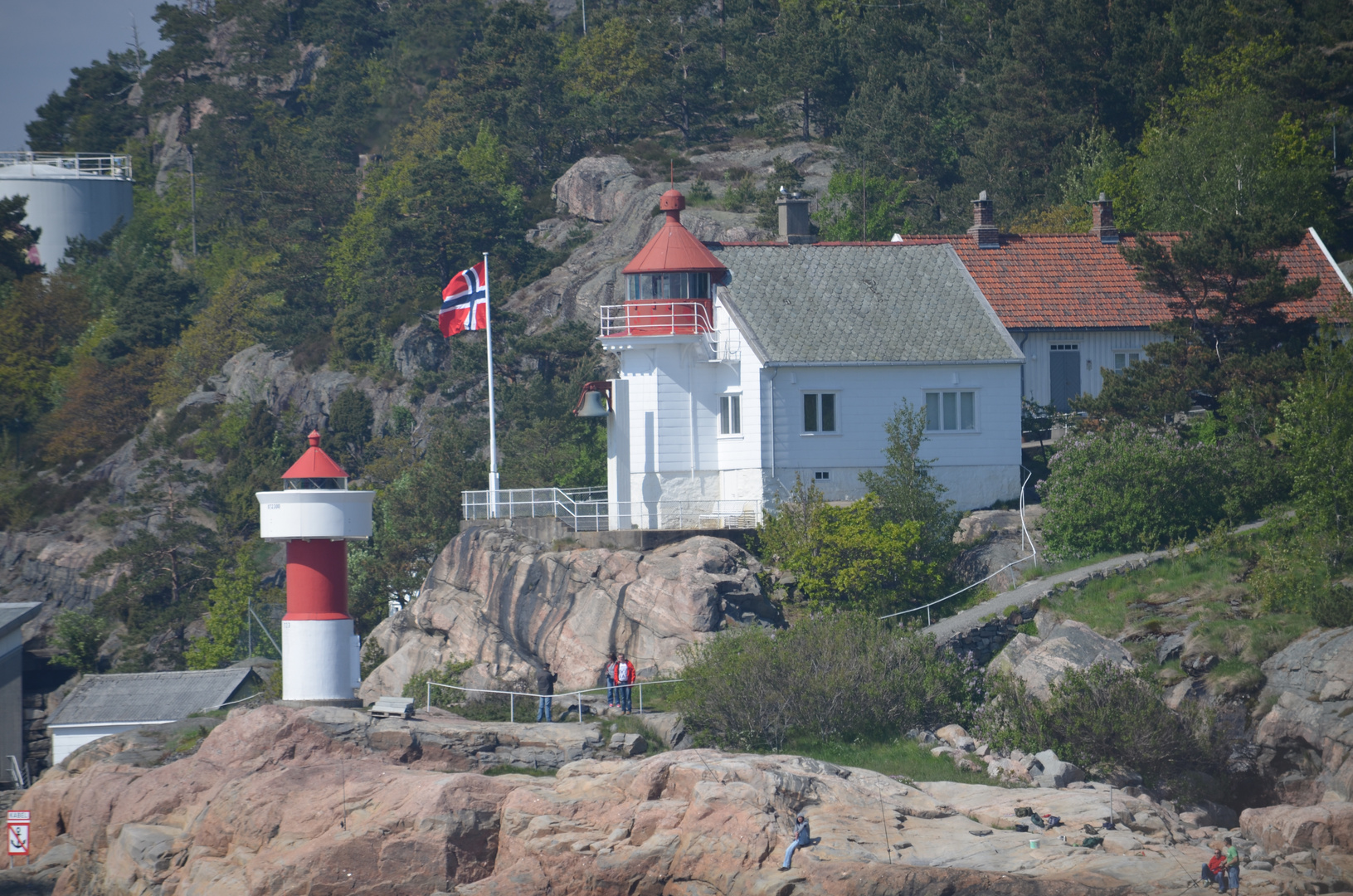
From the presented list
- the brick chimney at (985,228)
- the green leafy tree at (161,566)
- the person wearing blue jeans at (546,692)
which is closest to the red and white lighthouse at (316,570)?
the person wearing blue jeans at (546,692)

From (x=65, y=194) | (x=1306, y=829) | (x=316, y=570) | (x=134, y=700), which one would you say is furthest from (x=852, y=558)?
(x=65, y=194)

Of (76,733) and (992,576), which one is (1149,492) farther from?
(76,733)

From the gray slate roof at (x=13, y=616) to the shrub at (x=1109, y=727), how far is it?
98.9 ft

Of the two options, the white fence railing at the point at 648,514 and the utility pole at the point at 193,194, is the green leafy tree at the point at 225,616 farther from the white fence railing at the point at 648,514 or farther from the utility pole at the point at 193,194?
the utility pole at the point at 193,194

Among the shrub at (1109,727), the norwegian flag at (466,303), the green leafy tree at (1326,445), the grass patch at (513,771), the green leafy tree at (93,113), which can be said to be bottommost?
the grass patch at (513,771)

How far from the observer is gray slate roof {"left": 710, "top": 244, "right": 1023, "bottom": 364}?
39.9 m

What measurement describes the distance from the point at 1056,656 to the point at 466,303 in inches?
763

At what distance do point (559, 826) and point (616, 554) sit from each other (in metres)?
11.6

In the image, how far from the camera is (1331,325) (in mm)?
39000

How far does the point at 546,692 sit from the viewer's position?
34.6 metres

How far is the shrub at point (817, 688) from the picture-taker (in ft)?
99.2

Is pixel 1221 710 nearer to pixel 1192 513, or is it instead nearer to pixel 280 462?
pixel 1192 513

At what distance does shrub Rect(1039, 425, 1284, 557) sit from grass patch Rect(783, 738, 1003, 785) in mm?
8772

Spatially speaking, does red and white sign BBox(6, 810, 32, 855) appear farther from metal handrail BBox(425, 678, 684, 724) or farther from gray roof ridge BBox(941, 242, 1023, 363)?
gray roof ridge BBox(941, 242, 1023, 363)
